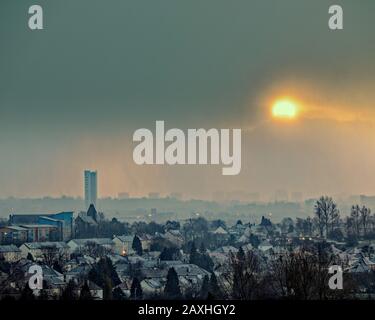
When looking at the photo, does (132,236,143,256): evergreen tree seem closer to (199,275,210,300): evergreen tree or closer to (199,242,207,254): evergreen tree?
(199,242,207,254): evergreen tree

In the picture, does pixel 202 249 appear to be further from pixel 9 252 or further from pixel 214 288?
pixel 9 252

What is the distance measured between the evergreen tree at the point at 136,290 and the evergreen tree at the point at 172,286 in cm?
22

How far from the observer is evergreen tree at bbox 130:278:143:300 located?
6854 millimetres

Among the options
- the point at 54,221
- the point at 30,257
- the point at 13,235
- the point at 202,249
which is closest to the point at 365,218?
the point at 202,249

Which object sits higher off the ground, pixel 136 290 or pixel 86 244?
pixel 86 244

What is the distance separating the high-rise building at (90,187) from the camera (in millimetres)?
7090

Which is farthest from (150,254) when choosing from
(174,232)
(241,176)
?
(241,176)

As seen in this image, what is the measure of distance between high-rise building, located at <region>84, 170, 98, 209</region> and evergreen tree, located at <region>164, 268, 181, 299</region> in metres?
0.95

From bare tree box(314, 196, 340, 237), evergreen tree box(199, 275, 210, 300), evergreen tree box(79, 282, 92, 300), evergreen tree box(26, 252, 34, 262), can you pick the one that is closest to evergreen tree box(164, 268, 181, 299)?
evergreen tree box(199, 275, 210, 300)

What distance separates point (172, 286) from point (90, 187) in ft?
3.65

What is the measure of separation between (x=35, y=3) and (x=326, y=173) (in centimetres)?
283

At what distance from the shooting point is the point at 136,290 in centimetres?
700

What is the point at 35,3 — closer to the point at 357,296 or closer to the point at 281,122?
the point at 281,122
